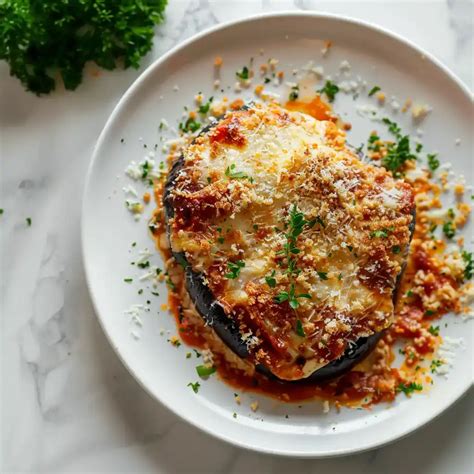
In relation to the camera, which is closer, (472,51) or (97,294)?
(97,294)

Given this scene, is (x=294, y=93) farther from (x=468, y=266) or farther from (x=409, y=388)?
(x=409, y=388)

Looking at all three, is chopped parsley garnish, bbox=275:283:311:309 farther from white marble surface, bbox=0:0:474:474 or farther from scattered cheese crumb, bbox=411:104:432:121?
scattered cheese crumb, bbox=411:104:432:121

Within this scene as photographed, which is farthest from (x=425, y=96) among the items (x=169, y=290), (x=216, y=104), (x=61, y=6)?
(x=61, y=6)

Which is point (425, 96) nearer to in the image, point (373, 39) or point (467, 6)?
point (373, 39)

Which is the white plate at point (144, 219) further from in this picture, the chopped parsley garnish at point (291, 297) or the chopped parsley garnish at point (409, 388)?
the chopped parsley garnish at point (291, 297)

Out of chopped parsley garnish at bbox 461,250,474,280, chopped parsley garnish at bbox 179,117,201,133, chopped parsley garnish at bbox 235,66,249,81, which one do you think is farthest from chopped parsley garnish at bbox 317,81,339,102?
chopped parsley garnish at bbox 461,250,474,280

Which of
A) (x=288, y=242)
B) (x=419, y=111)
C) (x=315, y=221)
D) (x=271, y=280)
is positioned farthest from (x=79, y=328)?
(x=419, y=111)
